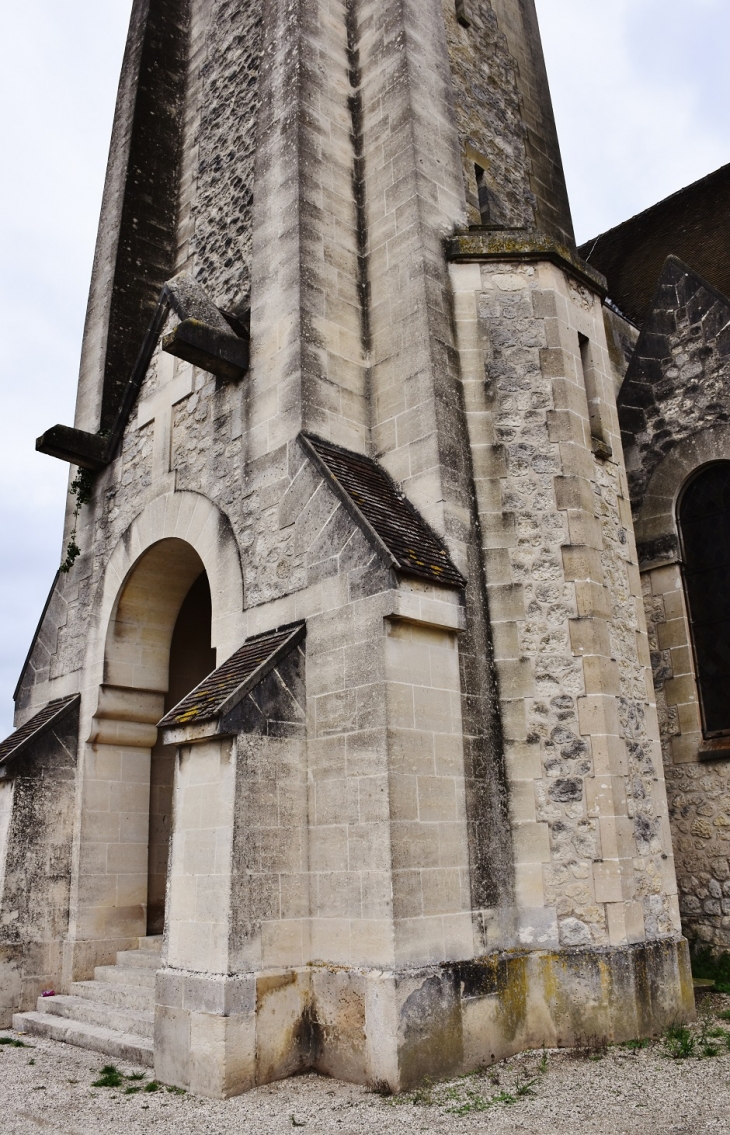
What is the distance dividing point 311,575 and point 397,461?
1.30 metres

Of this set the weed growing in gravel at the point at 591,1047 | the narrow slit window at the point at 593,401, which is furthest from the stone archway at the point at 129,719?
the weed growing in gravel at the point at 591,1047

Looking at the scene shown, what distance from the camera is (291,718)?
21.7 ft

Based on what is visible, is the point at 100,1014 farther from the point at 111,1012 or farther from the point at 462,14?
the point at 462,14

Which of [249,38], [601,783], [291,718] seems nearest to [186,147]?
[249,38]

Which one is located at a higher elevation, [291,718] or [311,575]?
[311,575]

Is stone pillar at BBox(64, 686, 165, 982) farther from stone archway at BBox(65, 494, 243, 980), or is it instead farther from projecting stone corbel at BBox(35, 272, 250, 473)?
projecting stone corbel at BBox(35, 272, 250, 473)

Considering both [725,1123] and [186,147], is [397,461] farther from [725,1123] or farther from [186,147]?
[186,147]

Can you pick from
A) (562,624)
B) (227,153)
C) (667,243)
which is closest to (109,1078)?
(562,624)

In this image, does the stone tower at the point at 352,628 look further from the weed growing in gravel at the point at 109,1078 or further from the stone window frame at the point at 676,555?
the stone window frame at the point at 676,555

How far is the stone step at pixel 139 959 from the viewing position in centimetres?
816

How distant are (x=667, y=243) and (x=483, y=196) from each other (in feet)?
15.2

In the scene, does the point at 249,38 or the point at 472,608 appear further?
the point at 249,38

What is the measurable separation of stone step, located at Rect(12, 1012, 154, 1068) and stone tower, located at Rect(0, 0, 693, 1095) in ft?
0.11

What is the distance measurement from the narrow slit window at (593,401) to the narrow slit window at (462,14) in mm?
4742
